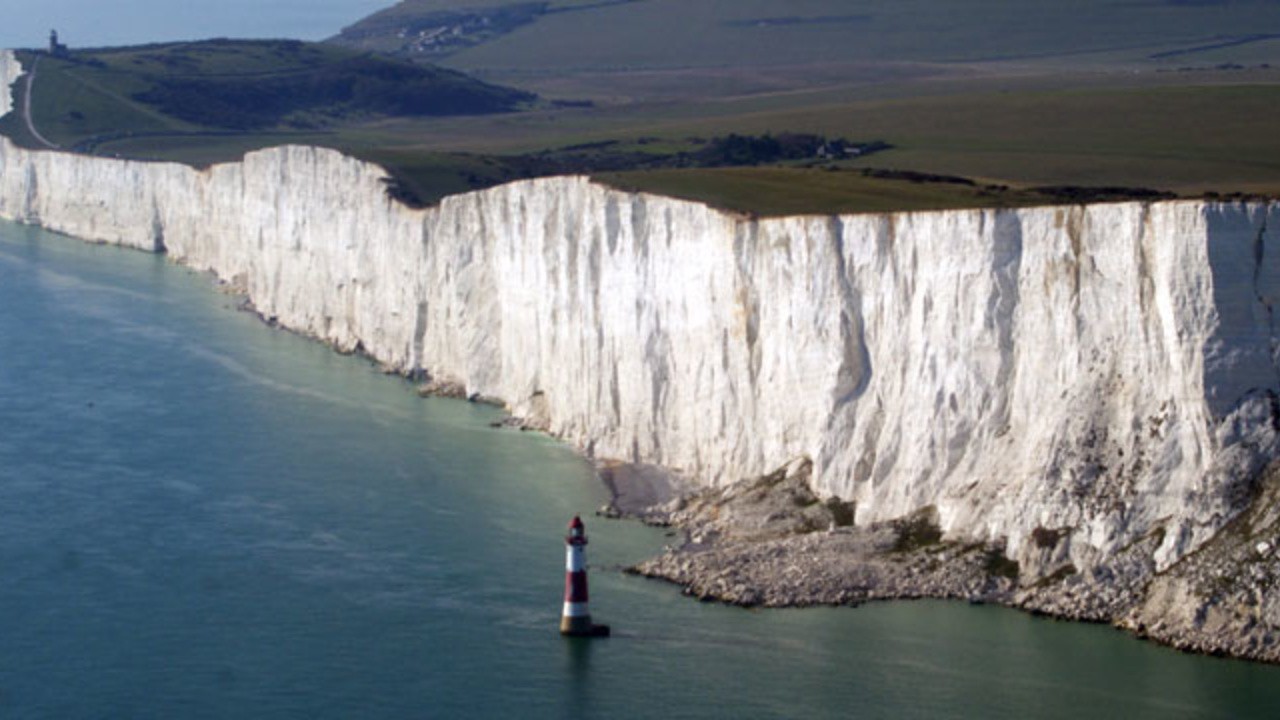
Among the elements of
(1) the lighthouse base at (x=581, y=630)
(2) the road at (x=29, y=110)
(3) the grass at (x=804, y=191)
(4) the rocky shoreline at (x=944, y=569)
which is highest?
(2) the road at (x=29, y=110)

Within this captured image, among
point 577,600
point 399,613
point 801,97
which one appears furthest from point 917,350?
point 801,97

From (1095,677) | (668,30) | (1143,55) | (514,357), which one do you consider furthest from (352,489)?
(668,30)

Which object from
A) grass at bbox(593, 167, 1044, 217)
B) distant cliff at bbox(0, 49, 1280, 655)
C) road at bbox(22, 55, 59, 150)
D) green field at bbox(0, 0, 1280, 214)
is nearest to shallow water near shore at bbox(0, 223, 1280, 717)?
distant cliff at bbox(0, 49, 1280, 655)

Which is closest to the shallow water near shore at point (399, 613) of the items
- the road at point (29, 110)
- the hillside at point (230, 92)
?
the road at point (29, 110)

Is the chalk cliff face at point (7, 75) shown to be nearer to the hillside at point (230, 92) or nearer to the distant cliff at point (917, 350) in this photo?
the hillside at point (230, 92)

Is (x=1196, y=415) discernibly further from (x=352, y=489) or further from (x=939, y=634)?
(x=352, y=489)

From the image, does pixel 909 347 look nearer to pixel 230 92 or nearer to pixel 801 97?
pixel 801 97

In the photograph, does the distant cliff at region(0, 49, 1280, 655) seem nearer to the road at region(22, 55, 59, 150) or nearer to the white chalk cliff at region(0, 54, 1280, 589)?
the white chalk cliff at region(0, 54, 1280, 589)

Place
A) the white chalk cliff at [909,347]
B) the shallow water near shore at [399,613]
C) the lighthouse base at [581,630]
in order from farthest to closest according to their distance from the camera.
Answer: the lighthouse base at [581,630] → the white chalk cliff at [909,347] → the shallow water near shore at [399,613]
